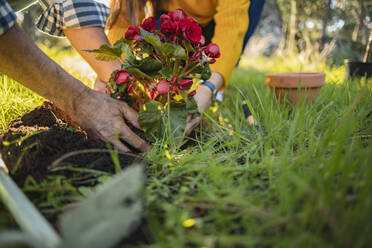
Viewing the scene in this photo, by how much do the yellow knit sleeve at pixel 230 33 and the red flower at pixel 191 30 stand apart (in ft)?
2.97

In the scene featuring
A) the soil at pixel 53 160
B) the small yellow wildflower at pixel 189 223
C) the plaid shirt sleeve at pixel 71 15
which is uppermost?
the plaid shirt sleeve at pixel 71 15

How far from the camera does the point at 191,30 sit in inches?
37.9

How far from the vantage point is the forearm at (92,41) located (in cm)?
152

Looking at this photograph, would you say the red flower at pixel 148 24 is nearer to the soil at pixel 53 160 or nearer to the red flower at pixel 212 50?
the red flower at pixel 212 50

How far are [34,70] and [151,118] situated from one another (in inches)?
20.1

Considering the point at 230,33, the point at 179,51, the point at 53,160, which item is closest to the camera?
the point at 53,160

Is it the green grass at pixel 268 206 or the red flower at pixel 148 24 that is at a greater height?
the red flower at pixel 148 24

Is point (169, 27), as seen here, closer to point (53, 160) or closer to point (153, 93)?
point (153, 93)

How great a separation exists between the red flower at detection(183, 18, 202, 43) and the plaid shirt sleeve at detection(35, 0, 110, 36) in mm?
840

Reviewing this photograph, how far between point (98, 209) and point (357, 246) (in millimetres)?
498

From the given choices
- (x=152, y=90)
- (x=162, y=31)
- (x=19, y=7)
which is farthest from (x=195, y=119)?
(x=19, y=7)

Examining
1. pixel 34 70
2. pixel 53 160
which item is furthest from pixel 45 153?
pixel 34 70

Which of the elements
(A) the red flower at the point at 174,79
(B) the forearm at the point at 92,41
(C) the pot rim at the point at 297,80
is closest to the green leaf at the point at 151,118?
(A) the red flower at the point at 174,79

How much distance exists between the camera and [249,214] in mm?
547
